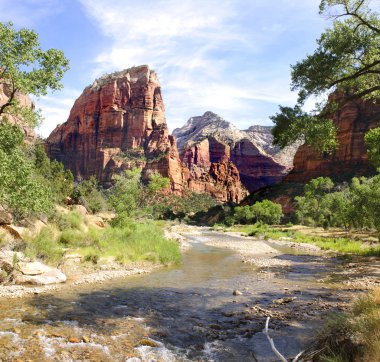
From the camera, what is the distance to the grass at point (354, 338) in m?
4.97

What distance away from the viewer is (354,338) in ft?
18.2

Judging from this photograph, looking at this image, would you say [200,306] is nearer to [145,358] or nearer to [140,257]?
[145,358]

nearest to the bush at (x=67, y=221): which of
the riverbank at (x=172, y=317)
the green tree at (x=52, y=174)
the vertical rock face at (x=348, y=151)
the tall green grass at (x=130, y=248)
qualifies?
the tall green grass at (x=130, y=248)

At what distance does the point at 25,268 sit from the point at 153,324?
23.6 ft

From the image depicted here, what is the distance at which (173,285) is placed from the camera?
15.3 meters

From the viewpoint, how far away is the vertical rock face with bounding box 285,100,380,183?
11675cm

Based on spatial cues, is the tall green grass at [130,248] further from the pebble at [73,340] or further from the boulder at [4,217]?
the pebble at [73,340]

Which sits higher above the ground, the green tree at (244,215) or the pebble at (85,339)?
the pebble at (85,339)

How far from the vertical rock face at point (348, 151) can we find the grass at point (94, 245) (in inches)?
3936

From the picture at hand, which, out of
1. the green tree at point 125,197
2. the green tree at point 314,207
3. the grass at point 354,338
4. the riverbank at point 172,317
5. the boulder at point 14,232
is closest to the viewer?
the grass at point 354,338

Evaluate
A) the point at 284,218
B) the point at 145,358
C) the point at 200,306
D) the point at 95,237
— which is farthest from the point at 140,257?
the point at 284,218

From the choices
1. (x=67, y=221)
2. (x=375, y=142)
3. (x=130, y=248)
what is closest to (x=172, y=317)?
(x=375, y=142)

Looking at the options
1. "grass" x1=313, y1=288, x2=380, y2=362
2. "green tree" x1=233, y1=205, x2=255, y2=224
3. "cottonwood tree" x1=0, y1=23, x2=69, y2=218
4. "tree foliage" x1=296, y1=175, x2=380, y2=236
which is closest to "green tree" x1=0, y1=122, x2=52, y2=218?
"cottonwood tree" x1=0, y1=23, x2=69, y2=218

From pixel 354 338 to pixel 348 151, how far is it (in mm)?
129756
